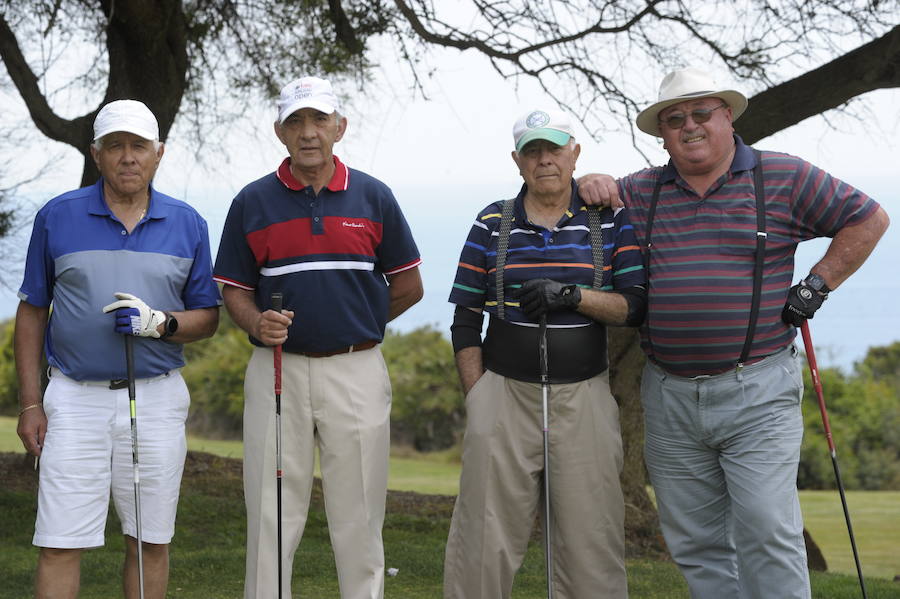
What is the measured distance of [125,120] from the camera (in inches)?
152

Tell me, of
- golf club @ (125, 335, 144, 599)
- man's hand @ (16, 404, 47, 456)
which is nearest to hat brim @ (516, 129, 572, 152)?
golf club @ (125, 335, 144, 599)

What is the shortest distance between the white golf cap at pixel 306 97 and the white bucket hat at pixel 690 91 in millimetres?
1104

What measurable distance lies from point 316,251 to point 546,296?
0.80 metres

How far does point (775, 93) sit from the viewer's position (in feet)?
25.3

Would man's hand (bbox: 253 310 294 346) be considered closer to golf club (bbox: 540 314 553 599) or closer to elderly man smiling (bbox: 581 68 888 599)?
golf club (bbox: 540 314 553 599)

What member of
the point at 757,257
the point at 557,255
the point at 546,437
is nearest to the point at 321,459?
the point at 546,437

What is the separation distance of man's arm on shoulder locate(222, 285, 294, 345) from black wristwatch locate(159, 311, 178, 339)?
0.64ft

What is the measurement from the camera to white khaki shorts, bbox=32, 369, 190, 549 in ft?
12.5

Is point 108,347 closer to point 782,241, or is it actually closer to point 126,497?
point 126,497

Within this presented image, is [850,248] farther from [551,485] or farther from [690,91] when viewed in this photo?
[551,485]

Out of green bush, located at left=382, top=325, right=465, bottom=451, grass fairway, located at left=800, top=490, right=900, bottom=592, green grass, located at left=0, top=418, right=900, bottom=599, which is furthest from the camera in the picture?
green bush, located at left=382, top=325, right=465, bottom=451

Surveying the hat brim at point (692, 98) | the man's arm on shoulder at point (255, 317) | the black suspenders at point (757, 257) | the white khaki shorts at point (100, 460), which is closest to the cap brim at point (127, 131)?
the man's arm on shoulder at point (255, 317)

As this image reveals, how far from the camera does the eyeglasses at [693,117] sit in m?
3.78

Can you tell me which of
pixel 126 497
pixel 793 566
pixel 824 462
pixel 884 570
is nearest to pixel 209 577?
pixel 126 497
